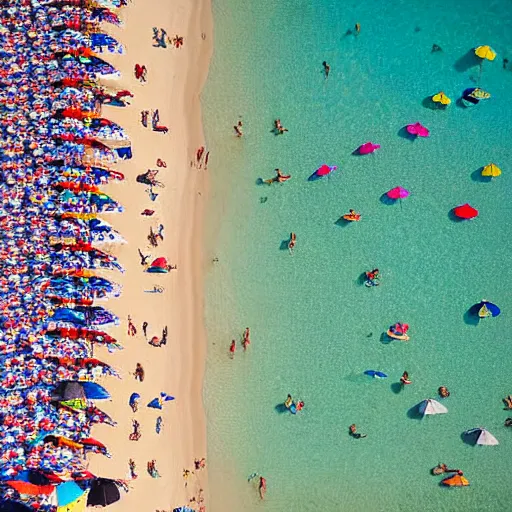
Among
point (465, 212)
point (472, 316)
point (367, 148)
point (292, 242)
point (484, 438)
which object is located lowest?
point (484, 438)

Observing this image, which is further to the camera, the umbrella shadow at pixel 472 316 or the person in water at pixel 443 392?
the umbrella shadow at pixel 472 316

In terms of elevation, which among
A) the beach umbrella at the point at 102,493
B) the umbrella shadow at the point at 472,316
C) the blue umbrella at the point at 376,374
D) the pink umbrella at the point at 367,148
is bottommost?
the beach umbrella at the point at 102,493

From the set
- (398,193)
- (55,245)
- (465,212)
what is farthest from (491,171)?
(55,245)

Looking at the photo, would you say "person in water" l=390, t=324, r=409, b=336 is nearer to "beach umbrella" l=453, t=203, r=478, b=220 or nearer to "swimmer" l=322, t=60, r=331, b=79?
"beach umbrella" l=453, t=203, r=478, b=220

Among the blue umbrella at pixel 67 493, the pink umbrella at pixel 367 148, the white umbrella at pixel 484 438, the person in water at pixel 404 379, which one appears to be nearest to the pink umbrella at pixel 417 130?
the pink umbrella at pixel 367 148

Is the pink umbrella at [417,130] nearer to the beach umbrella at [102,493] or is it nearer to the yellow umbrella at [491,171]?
the yellow umbrella at [491,171]

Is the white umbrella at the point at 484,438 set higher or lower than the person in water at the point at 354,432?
lower

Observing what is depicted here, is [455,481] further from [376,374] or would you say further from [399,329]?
[399,329]
